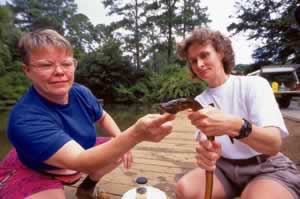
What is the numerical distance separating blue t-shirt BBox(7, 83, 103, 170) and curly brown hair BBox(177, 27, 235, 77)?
0.89 m

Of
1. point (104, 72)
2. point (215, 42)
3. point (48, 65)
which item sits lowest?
point (104, 72)

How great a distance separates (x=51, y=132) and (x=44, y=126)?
6 cm

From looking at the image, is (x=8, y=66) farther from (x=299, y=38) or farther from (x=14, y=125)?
(x=299, y=38)

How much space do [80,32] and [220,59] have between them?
33.0 metres

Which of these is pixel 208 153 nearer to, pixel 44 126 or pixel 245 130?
pixel 245 130

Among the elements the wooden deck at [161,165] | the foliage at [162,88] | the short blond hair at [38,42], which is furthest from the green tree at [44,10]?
the short blond hair at [38,42]

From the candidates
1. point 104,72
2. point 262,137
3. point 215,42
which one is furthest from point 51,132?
point 104,72

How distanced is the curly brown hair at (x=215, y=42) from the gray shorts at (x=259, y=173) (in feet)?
2.22

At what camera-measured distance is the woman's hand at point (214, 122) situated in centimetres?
117

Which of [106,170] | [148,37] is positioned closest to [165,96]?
[148,37]

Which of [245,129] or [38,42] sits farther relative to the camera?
[38,42]

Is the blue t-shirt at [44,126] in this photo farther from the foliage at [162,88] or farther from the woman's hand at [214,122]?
the foliage at [162,88]

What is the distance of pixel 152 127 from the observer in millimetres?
1084

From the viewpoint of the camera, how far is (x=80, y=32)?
106ft
